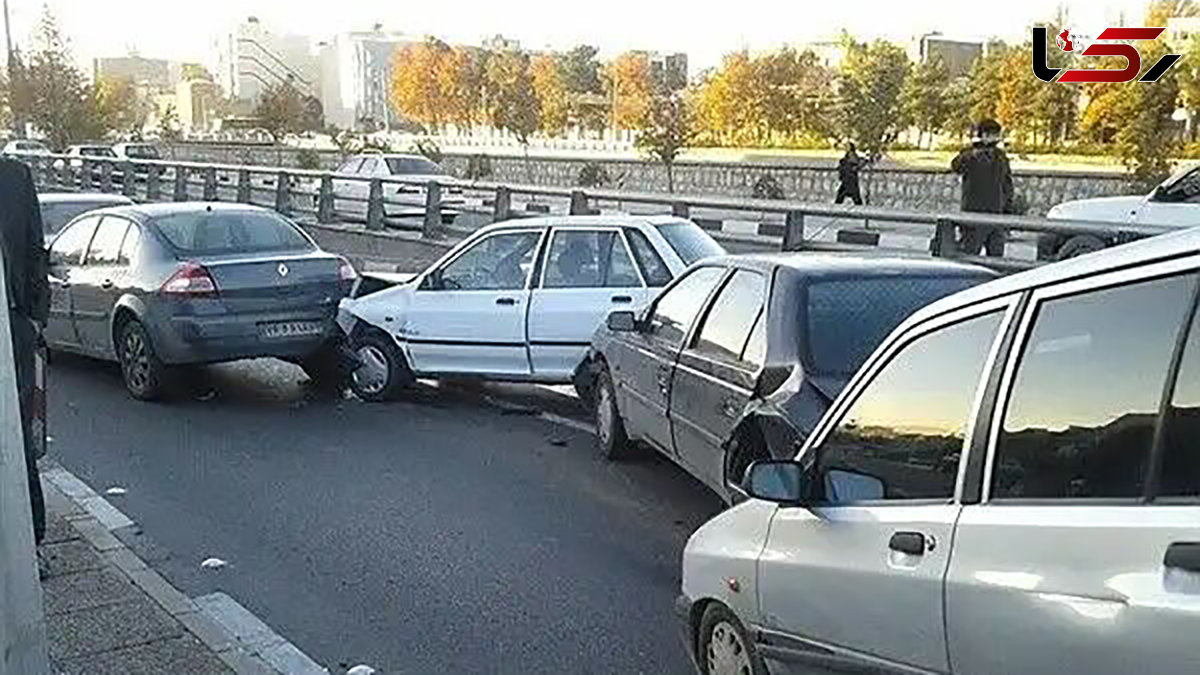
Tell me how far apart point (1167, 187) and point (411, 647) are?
1363cm

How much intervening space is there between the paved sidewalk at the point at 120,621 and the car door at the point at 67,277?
5.64 m

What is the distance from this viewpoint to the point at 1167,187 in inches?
643

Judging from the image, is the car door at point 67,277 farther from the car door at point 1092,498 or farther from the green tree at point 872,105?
the green tree at point 872,105

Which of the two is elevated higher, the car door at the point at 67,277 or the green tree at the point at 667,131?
the green tree at the point at 667,131

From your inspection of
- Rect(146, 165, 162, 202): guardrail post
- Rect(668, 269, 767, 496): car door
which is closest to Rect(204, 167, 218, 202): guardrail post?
Rect(146, 165, 162, 202): guardrail post

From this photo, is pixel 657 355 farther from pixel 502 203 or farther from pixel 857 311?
pixel 502 203

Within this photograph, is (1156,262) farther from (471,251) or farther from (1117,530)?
(471,251)

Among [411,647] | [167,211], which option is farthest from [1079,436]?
[167,211]

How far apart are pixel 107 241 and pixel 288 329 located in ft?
6.45

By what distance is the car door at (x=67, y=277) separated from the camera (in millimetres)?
11773

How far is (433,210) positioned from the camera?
19656 millimetres

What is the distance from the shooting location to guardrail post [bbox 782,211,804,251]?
14109mm

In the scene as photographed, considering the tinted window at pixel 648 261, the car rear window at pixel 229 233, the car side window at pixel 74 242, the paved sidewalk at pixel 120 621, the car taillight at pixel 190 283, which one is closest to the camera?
the paved sidewalk at pixel 120 621

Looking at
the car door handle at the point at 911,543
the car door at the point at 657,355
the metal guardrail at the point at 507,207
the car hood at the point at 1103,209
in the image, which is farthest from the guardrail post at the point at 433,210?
the car door handle at the point at 911,543
